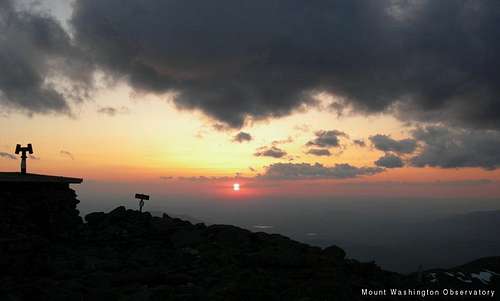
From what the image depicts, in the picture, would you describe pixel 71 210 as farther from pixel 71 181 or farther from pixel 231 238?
pixel 231 238

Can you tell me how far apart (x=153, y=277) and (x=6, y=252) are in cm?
564

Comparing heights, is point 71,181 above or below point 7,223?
above

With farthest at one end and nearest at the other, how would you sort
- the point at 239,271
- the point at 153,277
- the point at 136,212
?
the point at 136,212
the point at 239,271
the point at 153,277

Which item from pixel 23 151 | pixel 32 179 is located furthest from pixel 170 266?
pixel 23 151

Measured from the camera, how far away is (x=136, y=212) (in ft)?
89.9

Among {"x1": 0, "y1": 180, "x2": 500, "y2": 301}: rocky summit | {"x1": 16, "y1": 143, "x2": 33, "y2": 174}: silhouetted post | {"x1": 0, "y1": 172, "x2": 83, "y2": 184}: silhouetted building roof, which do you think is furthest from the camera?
{"x1": 16, "y1": 143, "x2": 33, "y2": 174}: silhouetted post

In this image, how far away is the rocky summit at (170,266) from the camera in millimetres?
14000

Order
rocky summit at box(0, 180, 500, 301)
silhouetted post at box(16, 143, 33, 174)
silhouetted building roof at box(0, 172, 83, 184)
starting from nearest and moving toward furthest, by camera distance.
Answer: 1. rocky summit at box(0, 180, 500, 301)
2. silhouetted building roof at box(0, 172, 83, 184)
3. silhouetted post at box(16, 143, 33, 174)

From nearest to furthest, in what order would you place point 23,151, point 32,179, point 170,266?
point 170,266 < point 32,179 < point 23,151

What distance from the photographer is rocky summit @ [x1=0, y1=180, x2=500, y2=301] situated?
14.0 metres

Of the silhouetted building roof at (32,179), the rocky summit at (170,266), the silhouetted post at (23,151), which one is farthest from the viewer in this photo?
the silhouetted post at (23,151)

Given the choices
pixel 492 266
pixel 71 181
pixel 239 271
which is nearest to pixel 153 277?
pixel 239 271

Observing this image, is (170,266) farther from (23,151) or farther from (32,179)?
(23,151)

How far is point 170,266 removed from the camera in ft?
58.4
